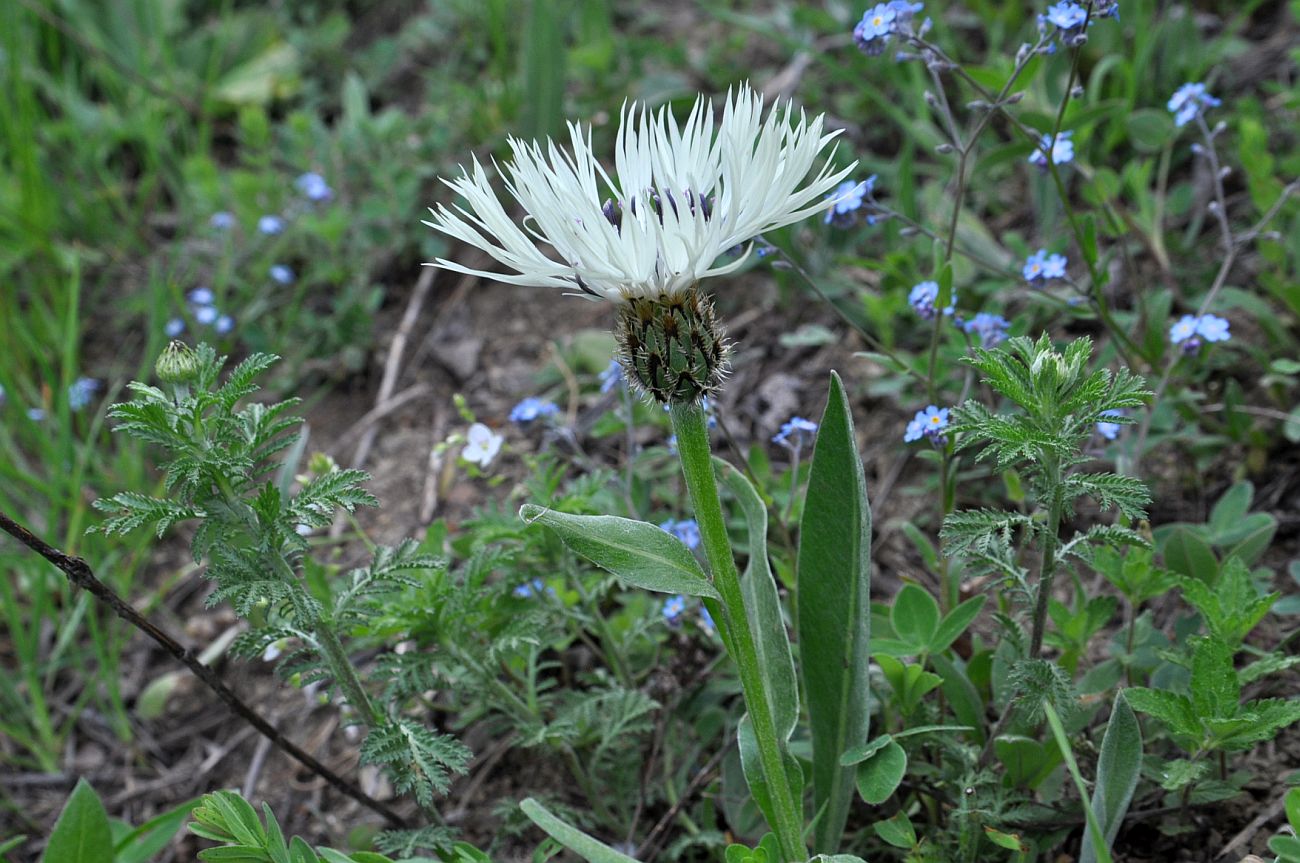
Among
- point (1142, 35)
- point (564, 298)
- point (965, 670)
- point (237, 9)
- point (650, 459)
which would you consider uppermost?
point (237, 9)

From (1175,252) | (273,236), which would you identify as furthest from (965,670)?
(273,236)

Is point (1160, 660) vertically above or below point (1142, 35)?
below

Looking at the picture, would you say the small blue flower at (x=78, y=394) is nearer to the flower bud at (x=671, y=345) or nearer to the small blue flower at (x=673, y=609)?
the small blue flower at (x=673, y=609)

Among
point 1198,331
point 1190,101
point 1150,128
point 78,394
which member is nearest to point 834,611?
point 1198,331

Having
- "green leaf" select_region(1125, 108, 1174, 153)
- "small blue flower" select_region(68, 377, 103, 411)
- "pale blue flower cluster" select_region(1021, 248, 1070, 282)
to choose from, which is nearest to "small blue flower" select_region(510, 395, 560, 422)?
"pale blue flower cluster" select_region(1021, 248, 1070, 282)

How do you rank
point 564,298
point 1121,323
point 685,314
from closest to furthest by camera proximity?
point 685,314 < point 1121,323 < point 564,298

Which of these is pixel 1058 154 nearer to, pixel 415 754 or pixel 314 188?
pixel 415 754

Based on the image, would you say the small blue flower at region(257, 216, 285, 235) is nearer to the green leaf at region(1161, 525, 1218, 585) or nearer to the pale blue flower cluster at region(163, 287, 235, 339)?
the pale blue flower cluster at region(163, 287, 235, 339)

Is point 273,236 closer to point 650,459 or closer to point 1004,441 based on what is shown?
point 650,459
